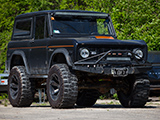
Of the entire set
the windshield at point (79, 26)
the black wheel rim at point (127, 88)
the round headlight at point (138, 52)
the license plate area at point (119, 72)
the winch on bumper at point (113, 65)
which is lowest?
the black wheel rim at point (127, 88)

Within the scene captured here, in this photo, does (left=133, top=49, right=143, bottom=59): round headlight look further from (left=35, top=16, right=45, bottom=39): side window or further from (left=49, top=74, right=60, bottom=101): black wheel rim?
(left=35, top=16, right=45, bottom=39): side window

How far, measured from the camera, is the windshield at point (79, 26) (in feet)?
37.6

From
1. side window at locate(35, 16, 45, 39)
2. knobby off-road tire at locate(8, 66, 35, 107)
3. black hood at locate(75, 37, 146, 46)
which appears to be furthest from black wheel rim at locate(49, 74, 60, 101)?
side window at locate(35, 16, 45, 39)

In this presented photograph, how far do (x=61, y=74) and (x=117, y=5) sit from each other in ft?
28.8

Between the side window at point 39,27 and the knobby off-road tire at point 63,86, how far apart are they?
4.37ft

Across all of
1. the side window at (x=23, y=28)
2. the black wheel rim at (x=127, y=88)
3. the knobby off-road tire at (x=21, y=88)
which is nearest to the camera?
the black wheel rim at (x=127, y=88)

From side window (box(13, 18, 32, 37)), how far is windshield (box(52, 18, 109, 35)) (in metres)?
1.13

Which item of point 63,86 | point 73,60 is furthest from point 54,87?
point 73,60

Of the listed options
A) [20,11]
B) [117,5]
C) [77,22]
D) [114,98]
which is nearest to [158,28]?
[117,5]

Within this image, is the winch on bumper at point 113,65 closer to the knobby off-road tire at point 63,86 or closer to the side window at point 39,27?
the knobby off-road tire at point 63,86

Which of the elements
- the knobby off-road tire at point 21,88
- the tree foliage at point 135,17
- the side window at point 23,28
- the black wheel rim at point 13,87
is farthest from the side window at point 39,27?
the tree foliage at point 135,17

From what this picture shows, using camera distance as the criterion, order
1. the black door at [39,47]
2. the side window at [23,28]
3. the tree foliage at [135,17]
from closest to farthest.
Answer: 1. the black door at [39,47]
2. the side window at [23,28]
3. the tree foliage at [135,17]

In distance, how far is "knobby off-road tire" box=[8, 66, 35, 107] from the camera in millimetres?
11836

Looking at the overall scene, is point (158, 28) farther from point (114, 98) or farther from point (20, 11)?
Result: point (20, 11)
